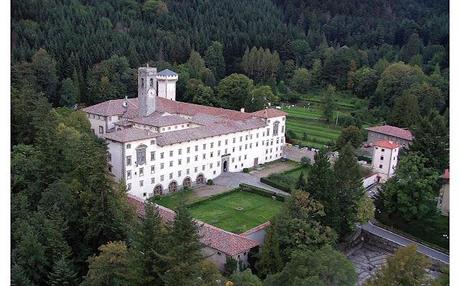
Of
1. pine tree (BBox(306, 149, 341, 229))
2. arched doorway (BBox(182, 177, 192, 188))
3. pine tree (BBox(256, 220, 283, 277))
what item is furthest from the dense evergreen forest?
arched doorway (BBox(182, 177, 192, 188))

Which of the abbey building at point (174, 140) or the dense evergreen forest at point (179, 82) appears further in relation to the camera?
the abbey building at point (174, 140)

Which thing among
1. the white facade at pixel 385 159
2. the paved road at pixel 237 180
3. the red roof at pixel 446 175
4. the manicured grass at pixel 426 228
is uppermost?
the red roof at pixel 446 175

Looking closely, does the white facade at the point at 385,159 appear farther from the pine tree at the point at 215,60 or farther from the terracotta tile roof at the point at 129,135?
the pine tree at the point at 215,60

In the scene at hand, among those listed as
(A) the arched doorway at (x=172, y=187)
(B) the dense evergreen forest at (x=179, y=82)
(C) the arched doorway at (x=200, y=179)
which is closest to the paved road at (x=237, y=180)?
(C) the arched doorway at (x=200, y=179)

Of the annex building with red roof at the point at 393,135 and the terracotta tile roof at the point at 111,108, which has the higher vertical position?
the terracotta tile roof at the point at 111,108

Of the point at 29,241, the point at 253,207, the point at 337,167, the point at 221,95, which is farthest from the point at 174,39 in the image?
the point at 29,241

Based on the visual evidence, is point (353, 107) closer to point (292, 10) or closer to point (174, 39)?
point (174, 39)

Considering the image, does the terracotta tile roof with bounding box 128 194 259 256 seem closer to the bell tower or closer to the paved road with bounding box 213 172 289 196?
the paved road with bounding box 213 172 289 196
